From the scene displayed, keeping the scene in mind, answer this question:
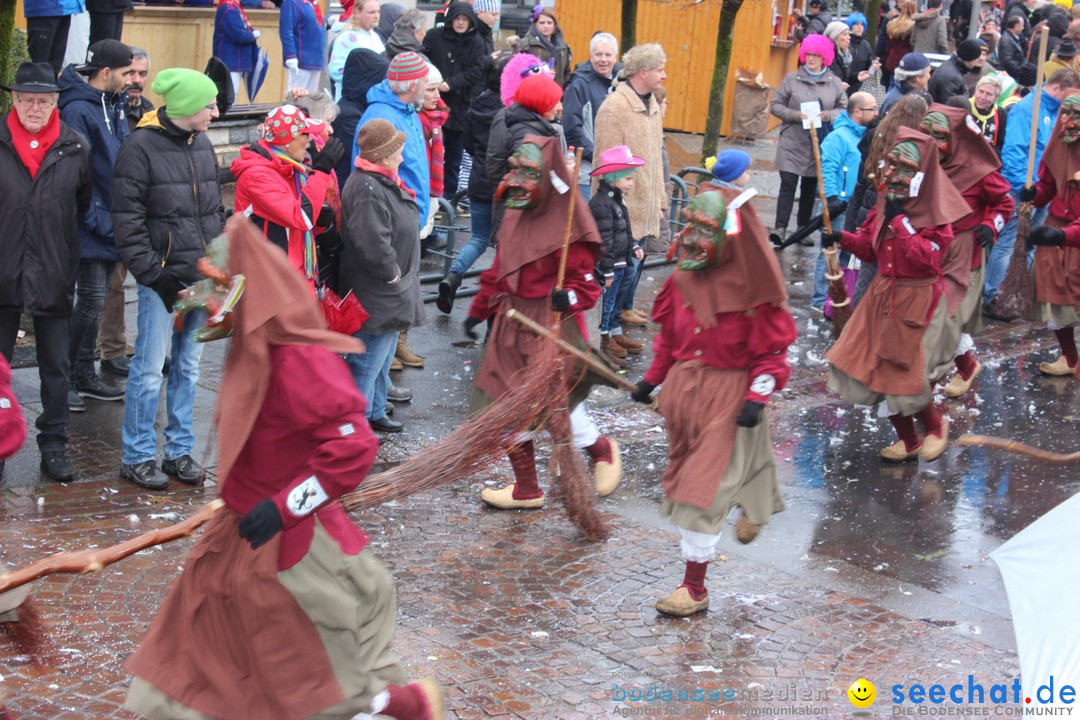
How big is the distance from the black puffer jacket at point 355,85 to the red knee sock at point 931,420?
491cm

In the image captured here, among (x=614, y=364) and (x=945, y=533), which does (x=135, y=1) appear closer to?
(x=614, y=364)

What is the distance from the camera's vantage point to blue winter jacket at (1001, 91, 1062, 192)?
1197 cm

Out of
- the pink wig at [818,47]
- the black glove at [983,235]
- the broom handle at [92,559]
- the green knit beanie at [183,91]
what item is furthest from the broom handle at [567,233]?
the pink wig at [818,47]

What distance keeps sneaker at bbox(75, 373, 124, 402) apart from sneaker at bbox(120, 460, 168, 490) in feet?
4.01

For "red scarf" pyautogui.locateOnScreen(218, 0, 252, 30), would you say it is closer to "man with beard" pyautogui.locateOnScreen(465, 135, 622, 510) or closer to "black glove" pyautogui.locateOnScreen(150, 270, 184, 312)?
"black glove" pyautogui.locateOnScreen(150, 270, 184, 312)

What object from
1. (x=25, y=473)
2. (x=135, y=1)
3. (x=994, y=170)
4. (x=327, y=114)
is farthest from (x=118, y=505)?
(x=135, y=1)

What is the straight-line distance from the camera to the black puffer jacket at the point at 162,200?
23.6 feet

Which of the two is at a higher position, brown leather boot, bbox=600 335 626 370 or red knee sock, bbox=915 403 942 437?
red knee sock, bbox=915 403 942 437

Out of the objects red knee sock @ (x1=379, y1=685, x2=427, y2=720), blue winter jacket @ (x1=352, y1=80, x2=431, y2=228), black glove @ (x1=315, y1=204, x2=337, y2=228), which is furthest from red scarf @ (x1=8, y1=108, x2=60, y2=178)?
red knee sock @ (x1=379, y1=685, x2=427, y2=720)

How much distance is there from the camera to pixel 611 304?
10.4 m

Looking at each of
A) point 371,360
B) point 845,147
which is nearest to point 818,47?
point 845,147

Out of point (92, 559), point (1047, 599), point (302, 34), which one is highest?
point (302, 34)

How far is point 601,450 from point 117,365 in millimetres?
3528

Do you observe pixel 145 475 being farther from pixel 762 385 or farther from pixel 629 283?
pixel 629 283
